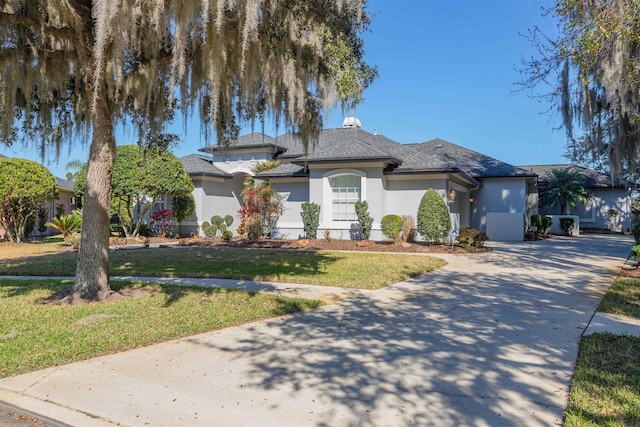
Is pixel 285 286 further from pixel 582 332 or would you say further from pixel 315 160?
pixel 315 160

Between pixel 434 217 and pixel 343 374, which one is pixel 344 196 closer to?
pixel 434 217

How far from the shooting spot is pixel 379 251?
15.0m

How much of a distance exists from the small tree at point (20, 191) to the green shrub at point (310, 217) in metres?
11.1

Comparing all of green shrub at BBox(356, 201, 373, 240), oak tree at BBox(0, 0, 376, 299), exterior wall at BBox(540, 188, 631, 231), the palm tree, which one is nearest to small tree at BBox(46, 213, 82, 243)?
oak tree at BBox(0, 0, 376, 299)

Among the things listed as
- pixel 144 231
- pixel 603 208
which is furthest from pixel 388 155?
pixel 603 208

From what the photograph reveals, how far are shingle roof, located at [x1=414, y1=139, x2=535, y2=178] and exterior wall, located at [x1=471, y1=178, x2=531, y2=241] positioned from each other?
0.44 meters

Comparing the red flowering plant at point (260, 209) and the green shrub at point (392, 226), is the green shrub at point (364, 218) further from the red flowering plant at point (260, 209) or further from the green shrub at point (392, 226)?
the red flowering plant at point (260, 209)

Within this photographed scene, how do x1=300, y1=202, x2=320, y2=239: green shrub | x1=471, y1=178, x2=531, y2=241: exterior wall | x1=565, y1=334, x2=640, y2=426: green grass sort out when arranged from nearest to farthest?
x1=565, y1=334, x2=640, y2=426: green grass < x1=300, y1=202, x2=320, y2=239: green shrub < x1=471, y1=178, x2=531, y2=241: exterior wall

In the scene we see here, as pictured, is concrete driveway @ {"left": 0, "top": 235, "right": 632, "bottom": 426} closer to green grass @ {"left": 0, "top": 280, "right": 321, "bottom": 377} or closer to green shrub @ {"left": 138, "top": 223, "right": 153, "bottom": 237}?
green grass @ {"left": 0, "top": 280, "right": 321, "bottom": 377}

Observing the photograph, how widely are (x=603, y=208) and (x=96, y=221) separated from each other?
112ft

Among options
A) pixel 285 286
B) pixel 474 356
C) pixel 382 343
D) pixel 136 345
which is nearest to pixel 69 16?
pixel 136 345

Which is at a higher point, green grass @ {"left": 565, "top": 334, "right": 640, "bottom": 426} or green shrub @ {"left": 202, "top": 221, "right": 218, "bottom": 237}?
green shrub @ {"left": 202, "top": 221, "right": 218, "bottom": 237}

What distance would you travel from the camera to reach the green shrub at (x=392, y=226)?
1608 centimetres

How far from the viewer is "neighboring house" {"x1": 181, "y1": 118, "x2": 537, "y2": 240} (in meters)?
17.0
